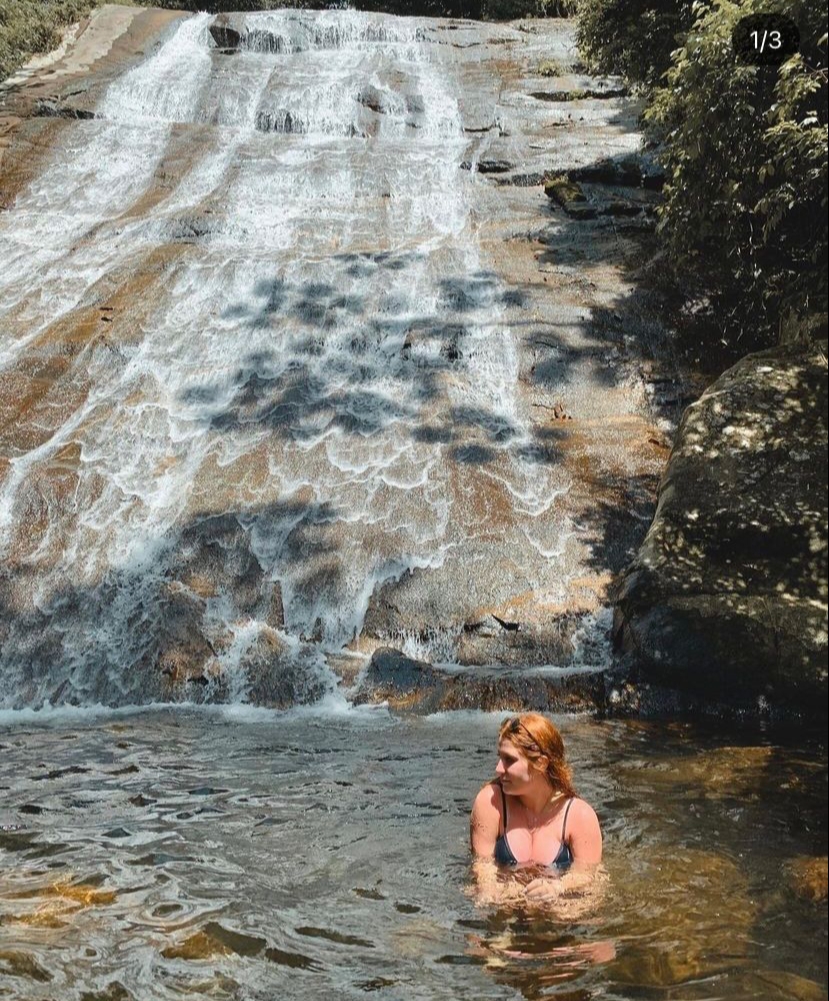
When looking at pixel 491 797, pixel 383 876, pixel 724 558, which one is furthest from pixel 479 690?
pixel 491 797

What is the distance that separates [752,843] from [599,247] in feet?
36.9

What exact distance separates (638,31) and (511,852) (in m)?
13.2

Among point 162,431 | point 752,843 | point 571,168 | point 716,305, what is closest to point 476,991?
point 752,843

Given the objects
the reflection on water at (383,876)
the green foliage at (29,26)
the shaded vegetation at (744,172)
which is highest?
the green foliage at (29,26)

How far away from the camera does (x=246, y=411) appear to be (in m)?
11.4

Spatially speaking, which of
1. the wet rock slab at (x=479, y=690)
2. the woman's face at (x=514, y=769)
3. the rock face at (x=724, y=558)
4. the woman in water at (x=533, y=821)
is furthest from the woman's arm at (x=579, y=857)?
the wet rock slab at (x=479, y=690)

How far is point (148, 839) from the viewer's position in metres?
5.10

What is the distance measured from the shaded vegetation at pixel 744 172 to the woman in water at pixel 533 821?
335 centimetres

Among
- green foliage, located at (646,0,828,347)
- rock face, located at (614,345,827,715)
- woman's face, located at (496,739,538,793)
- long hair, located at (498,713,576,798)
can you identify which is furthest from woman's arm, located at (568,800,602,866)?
green foliage, located at (646,0,828,347)

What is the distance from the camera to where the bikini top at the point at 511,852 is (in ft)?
13.9

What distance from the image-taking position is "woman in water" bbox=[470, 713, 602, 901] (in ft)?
13.6

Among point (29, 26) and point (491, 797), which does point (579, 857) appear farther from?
point (29, 26)

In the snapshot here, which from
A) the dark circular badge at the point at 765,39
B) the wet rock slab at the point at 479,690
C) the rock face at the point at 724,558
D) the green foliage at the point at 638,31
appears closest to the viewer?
the rock face at the point at 724,558

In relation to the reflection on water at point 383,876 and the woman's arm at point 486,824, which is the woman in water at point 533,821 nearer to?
the woman's arm at point 486,824
